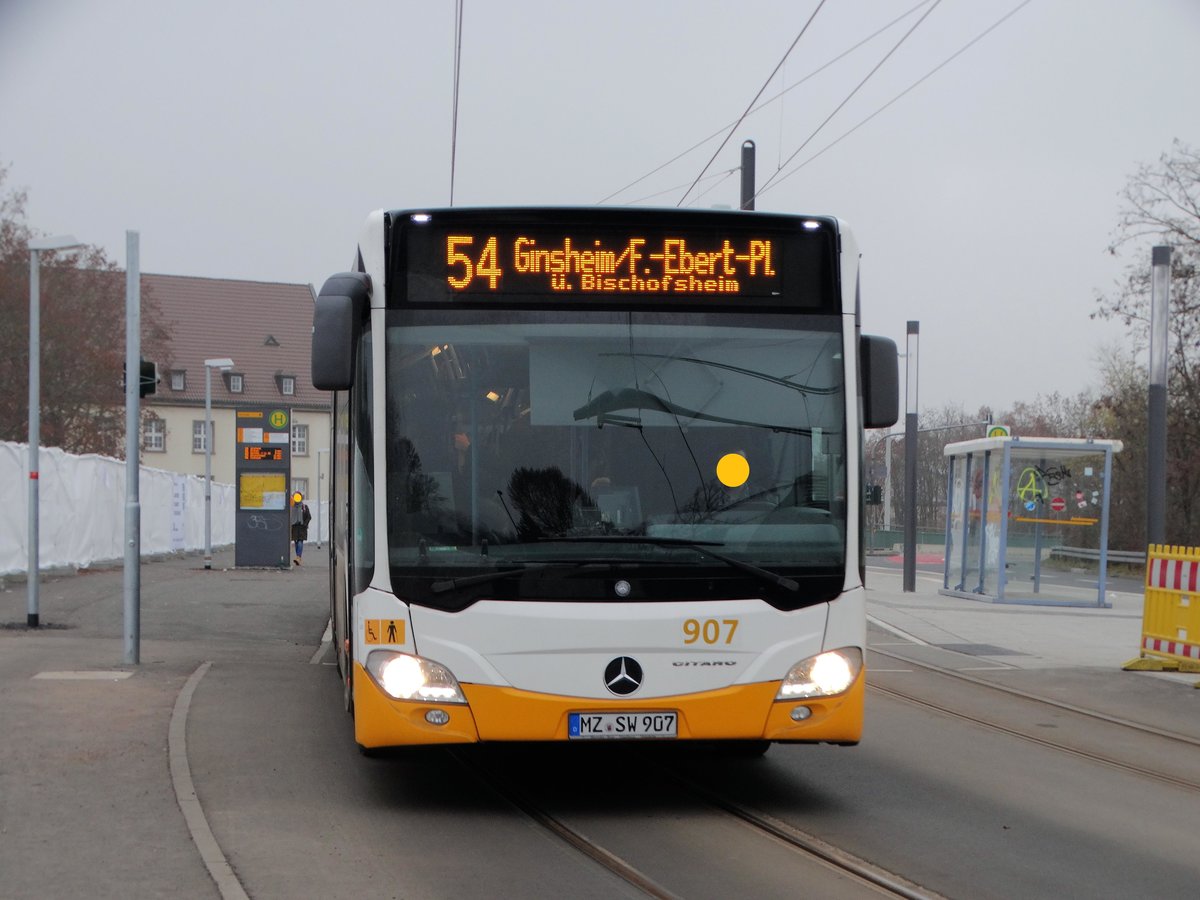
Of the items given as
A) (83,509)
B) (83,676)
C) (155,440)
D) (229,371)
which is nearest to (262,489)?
(83,509)

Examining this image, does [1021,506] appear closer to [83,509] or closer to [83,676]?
[83,509]

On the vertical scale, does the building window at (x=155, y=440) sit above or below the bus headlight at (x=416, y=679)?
above

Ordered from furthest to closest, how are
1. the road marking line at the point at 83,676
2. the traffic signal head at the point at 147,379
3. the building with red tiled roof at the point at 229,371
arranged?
the building with red tiled roof at the point at 229,371, the traffic signal head at the point at 147,379, the road marking line at the point at 83,676

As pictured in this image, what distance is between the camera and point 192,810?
7422mm

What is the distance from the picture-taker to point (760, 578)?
736 centimetres

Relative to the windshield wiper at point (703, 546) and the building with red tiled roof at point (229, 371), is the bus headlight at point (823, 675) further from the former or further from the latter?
the building with red tiled roof at point (229, 371)

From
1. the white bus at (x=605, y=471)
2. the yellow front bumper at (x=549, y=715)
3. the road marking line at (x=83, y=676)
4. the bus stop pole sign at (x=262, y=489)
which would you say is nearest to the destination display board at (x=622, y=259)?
the white bus at (x=605, y=471)

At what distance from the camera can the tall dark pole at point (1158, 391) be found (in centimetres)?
1816

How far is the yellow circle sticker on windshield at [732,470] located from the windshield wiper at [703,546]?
1.03 feet

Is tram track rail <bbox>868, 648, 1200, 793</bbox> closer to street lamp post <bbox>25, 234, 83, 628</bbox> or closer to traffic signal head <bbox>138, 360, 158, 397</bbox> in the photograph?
traffic signal head <bbox>138, 360, 158, 397</bbox>

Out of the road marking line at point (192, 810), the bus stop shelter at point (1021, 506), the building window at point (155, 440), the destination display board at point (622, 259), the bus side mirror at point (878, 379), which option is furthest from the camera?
the building window at point (155, 440)

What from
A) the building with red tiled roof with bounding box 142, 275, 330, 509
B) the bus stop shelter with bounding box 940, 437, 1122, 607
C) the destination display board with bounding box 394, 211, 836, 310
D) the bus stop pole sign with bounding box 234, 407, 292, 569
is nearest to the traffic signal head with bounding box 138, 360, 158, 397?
the destination display board with bounding box 394, 211, 836, 310

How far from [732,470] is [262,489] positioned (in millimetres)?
29466

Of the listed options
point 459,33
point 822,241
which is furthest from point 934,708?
point 459,33
